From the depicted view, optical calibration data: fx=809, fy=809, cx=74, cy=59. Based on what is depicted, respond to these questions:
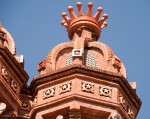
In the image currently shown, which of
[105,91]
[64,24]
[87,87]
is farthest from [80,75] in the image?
[64,24]

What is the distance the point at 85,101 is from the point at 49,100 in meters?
0.97

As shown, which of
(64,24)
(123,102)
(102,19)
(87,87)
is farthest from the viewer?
(64,24)

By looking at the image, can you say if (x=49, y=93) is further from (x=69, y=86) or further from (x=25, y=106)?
(x=25, y=106)

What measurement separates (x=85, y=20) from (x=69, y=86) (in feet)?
11.3

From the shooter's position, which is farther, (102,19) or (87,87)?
(102,19)

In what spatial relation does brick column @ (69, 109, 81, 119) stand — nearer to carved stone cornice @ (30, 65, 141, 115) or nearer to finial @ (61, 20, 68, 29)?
carved stone cornice @ (30, 65, 141, 115)

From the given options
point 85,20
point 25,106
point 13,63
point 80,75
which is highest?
point 85,20

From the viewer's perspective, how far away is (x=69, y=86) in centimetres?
2056

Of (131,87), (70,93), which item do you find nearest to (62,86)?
(70,93)

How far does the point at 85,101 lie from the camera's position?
20.2 meters

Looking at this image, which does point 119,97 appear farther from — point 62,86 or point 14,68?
point 14,68

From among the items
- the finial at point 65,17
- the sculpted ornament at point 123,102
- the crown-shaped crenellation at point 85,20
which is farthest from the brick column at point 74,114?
the finial at point 65,17

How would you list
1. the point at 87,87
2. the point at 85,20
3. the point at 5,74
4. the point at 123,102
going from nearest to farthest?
1. the point at 5,74
2. the point at 87,87
3. the point at 123,102
4. the point at 85,20

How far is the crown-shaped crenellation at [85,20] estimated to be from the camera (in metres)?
23.5
